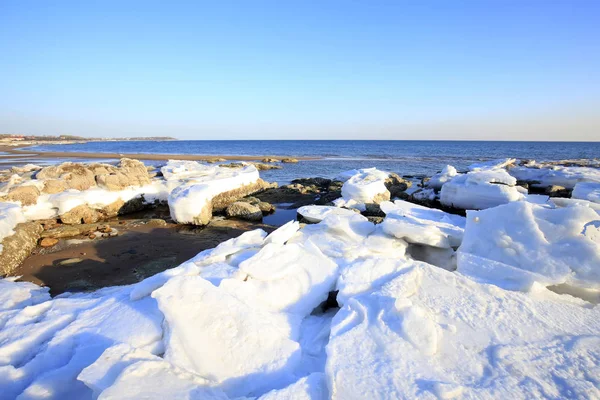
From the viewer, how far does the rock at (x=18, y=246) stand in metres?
5.72

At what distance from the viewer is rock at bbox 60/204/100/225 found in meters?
8.36

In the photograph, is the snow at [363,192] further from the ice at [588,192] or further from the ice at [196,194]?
the ice at [588,192]

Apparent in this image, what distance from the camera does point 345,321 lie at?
2727 millimetres

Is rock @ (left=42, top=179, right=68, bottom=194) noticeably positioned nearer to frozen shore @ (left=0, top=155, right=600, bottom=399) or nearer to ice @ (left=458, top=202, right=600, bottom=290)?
frozen shore @ (left=0, top=155, right=600, bottom=399)

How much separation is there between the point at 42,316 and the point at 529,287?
5208 millimetres

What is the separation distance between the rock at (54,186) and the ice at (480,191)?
12.3 meters

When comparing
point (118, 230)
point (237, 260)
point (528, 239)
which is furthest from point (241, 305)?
point (118, 230)

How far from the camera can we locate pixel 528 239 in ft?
12.3

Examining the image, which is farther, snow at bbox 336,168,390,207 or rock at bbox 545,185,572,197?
rock at bbox 545,185,572,197

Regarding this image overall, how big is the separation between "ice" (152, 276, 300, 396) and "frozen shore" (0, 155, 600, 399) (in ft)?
0.03

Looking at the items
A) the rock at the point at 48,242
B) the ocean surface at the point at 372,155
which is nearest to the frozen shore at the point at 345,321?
the rock at the point at 48,242

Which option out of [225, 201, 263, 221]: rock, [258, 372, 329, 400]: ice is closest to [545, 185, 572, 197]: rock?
[225, 201, 263, 221]: rock

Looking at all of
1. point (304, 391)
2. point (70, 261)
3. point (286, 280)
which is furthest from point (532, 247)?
point (70, 261)

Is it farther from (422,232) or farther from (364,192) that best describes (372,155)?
(422,232)
